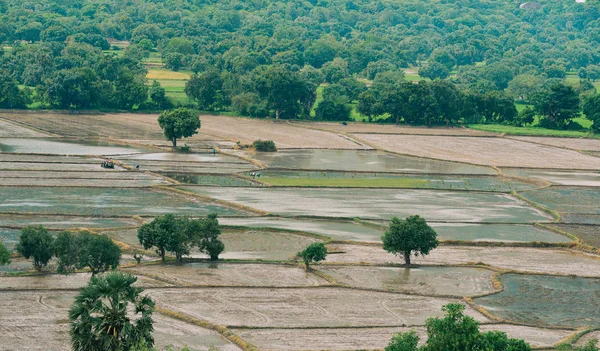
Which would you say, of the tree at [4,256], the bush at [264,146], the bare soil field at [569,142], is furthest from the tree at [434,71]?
the tree at [4,256]

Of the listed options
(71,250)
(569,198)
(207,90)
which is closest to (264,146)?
(207,90)

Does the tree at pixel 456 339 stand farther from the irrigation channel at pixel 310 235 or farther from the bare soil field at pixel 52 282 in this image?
the bare soil field at pixel 52 282

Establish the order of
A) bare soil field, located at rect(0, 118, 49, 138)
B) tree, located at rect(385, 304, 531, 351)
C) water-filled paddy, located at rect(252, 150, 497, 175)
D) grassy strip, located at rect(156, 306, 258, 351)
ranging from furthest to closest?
bare soil field, located at rect(0, 118, 49, 138), water-filled paddy, located at rect(252, 150, 497, 175), grassy strip, located at rect(156, 306, 258, 351), tree, located at rect(385, 304, 531, 351)

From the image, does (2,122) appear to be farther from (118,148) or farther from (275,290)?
(275,290)

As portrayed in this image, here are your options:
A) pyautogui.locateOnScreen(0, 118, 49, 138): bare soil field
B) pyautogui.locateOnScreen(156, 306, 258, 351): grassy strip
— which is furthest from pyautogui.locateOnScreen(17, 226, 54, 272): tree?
pyautogui.locateOnScreen(0, 118, 49, 138): bare soil field

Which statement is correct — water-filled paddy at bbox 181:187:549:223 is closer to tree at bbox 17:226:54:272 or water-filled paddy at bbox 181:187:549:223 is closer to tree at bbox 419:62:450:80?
tree at bbox 17:226:54:272

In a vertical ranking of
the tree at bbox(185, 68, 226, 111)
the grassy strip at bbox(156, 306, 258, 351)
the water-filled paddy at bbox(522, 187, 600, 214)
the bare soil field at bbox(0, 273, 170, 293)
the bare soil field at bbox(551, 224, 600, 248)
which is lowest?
the bare soil field at bbox(0, 273, 170, 293)
